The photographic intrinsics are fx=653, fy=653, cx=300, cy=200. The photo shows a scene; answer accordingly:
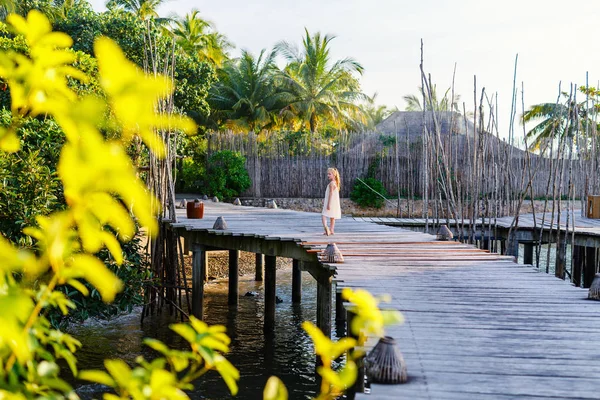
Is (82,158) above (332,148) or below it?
below

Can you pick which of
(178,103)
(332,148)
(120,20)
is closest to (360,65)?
(332,148)

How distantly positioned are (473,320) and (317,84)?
22.5 meters

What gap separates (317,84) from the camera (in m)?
25.6

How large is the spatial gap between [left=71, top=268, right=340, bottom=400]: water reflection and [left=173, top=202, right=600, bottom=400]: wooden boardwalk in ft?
4.15

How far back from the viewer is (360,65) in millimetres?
26375

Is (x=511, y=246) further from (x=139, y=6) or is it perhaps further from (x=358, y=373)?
(x=139, y=6)

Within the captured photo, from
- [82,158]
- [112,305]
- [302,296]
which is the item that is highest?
[82,158]

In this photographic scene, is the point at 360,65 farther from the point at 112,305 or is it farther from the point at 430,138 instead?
the point at 112,305

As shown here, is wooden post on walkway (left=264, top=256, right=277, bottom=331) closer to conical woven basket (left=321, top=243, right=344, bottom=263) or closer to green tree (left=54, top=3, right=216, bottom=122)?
Result: conical woven basket (left=321, top=243, right=344, bottom=263)

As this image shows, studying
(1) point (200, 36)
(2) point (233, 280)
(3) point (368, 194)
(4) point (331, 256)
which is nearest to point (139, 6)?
(1) point (200, 36)

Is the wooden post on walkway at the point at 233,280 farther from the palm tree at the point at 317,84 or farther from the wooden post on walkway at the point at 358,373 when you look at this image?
the palm tree at the point at 317,84

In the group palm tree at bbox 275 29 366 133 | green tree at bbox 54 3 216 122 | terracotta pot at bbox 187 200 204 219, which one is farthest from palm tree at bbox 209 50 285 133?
terracotta pot at bbox 187 200 204 219

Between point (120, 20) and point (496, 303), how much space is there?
14218mm

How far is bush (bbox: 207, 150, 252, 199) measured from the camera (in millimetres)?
18453
